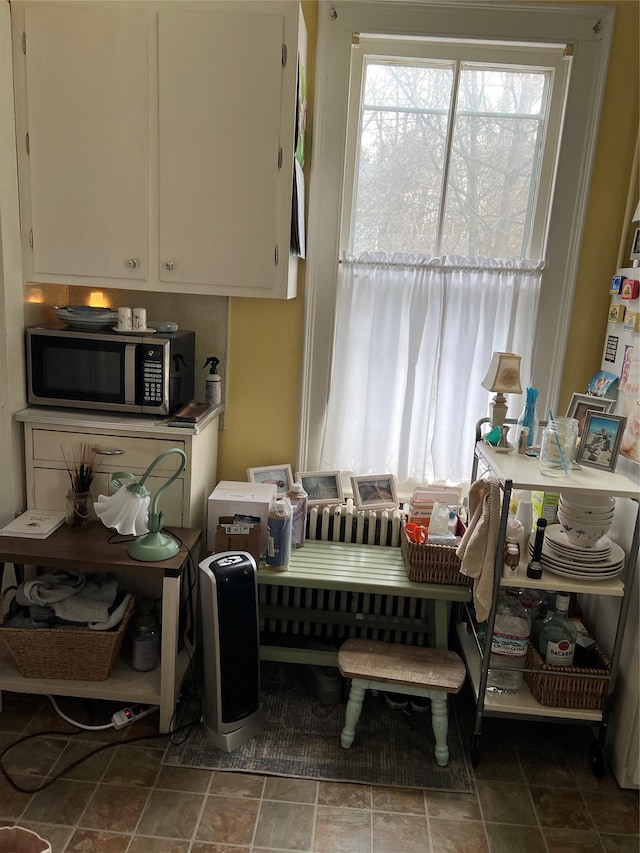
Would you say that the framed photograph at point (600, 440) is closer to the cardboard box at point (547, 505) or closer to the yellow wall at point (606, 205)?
the cardboard box at point (547, 505)

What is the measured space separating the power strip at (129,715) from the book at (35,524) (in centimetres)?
64

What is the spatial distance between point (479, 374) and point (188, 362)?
110 centimetres

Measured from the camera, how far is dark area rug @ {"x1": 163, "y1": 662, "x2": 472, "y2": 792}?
2.05 metres

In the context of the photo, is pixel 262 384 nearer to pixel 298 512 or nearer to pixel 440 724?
pixel 298 512

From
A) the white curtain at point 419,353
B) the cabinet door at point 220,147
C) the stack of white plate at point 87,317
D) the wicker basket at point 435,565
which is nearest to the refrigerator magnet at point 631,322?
the white curtain at point 419,353

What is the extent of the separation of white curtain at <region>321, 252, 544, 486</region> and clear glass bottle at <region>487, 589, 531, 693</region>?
601mm

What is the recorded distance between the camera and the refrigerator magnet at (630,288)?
2189 mm

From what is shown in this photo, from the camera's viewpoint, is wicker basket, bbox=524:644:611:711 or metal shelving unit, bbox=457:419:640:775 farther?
wicker basket, bbox=524:644:611:711

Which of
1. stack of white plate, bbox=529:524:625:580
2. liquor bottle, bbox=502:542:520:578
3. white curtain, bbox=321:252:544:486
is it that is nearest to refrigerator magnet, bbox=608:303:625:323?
white curtain, bbox=321:252:544:486

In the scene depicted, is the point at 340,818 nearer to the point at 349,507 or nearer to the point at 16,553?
the point at 349,507

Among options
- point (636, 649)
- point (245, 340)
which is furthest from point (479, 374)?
point (636, 649)

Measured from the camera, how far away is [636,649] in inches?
79.6

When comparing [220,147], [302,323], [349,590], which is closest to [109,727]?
[349,590]

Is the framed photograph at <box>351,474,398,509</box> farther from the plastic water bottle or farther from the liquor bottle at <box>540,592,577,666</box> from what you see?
the liquor bottle at <box>540,592,577,666</box>
